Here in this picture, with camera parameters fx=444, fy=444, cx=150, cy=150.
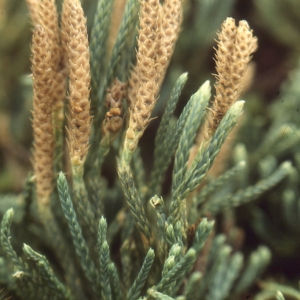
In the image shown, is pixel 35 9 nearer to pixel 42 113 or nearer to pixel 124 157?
pixel 42 113

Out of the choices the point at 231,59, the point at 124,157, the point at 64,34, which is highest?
the point at 64,34

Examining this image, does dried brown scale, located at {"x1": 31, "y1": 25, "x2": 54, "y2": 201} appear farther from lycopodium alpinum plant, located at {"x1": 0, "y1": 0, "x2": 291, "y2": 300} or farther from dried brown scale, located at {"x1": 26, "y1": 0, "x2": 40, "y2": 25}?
dried brown scale, located at {"x1": 26, "y1": 0, "x2": 40, "y2": 25}

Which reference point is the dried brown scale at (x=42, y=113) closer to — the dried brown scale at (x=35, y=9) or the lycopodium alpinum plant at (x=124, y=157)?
the lycopodium alpinum plant at (x=124, y=157)

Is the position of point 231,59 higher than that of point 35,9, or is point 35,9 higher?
point 35,9

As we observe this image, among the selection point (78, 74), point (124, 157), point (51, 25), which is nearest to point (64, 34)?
point (51, 25)

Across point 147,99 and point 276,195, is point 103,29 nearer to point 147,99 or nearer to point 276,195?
point 147,99

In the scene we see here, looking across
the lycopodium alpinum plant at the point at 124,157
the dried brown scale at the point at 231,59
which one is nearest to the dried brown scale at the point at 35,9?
the lycopodium alpinum plant at the point at 124,157

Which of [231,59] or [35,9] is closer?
[231,59]

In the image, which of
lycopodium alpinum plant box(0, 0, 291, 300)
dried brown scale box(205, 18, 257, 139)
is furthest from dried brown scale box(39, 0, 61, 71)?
dried brown scale box(205, 18, 257, 139)
